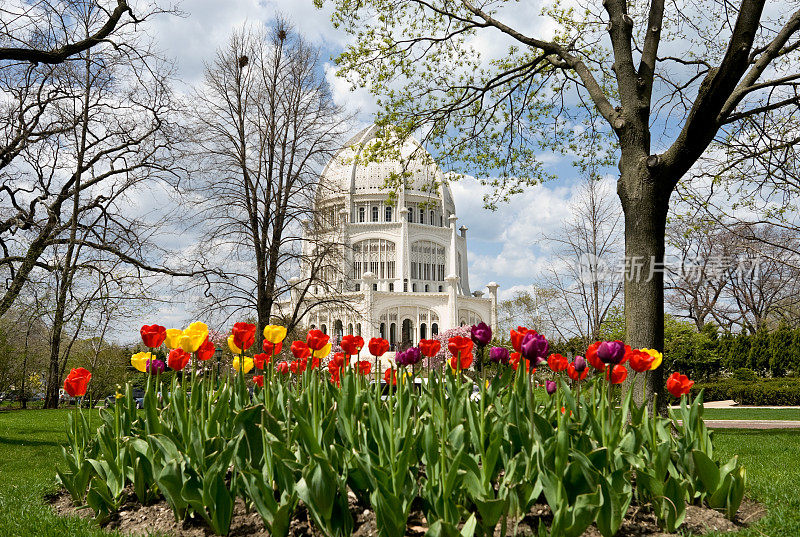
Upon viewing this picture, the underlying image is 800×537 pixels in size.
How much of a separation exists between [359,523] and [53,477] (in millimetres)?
4612

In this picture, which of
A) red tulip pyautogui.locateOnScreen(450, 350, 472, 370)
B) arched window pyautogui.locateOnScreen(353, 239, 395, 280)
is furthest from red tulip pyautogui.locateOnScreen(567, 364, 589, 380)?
arched window pyautogui.locateOnScreen(353, 239, 395, 280)

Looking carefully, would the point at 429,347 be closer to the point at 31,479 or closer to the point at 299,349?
the point at 299,349

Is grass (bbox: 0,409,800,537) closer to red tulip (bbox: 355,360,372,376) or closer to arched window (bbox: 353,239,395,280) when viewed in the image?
red tulip (bbox: 355,360,372,376)

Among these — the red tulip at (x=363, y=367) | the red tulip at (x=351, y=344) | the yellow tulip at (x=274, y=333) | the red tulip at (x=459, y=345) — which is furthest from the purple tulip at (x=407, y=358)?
the yellow tulip at (x=274, y=333)

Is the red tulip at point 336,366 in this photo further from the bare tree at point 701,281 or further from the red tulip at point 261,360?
the bare tree at point 701,281

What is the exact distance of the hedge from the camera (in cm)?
2316

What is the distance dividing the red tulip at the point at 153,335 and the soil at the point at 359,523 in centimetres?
109

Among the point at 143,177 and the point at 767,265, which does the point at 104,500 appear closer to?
the point at 143,177

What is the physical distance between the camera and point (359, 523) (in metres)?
3.37

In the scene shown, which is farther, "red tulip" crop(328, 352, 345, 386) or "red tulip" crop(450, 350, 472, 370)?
"red tulip" crop(328, 352, 345, 386)

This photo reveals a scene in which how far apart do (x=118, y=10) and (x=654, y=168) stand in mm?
8045

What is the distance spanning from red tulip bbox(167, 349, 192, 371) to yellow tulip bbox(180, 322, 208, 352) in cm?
8

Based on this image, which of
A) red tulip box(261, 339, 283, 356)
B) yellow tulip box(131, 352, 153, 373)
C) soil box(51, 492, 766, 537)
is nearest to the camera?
soil box(51, 492, 766, 537)

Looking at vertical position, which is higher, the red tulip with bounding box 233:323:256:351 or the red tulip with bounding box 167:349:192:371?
the red tulip with bounding box 233:323:256:351
